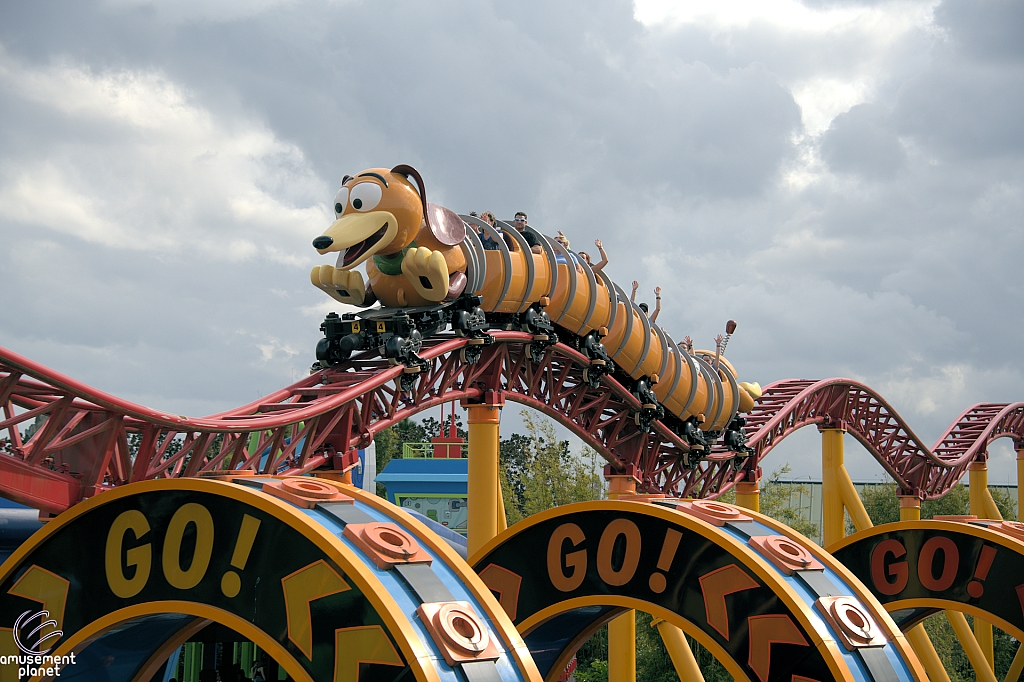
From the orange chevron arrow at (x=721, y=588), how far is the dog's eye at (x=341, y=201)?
6.57 metres

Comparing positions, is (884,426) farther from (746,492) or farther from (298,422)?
(298,422)

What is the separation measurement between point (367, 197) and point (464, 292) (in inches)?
70.6

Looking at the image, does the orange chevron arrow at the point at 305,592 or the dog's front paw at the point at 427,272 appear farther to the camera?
the dog's front paw at the point at 427,272

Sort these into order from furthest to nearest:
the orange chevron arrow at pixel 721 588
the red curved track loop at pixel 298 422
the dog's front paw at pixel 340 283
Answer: the dog's front paw at pixel 340 283, the red curved track loop at pixel 298 422, the orange chevron arrow at pixel 721 588

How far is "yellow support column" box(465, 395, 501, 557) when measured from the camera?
13367 mm

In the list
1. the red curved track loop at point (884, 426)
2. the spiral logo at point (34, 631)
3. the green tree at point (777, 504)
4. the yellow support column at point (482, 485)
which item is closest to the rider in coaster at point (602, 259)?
the yellow support column at point (482, 485)

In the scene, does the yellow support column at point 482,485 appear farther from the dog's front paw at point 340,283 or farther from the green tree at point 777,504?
the green tree at point 777,504

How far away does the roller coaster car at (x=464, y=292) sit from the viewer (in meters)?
12.2

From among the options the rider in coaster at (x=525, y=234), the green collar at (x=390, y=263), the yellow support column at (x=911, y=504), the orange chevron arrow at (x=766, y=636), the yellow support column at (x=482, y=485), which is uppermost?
the rider in coaster at (x=525, y=234)

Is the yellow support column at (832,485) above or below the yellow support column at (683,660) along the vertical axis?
above

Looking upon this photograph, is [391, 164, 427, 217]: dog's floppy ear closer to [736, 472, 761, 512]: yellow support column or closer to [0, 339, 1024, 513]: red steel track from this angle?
[0, 339, 1024, 513]: red steel track

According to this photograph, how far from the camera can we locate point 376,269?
1278 cm

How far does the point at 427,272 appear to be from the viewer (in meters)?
12.3

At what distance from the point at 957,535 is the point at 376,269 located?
7.59 meters
